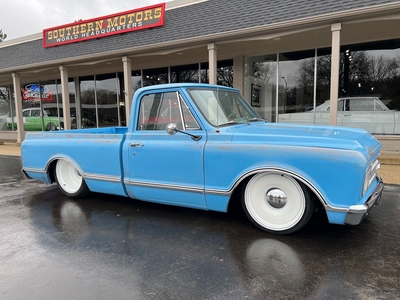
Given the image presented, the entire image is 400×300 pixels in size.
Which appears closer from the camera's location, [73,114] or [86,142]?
[86,142]

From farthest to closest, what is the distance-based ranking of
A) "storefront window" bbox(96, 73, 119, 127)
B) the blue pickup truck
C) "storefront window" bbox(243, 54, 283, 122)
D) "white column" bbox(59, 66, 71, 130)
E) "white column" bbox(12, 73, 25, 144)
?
"storefront window" bbox(96, 73, 119, 127) < "white column" bbox(12, 73, 25, 144) < "white column" bbox(59, 66, 71, 130) < "storefront window" bbox(243, 54, 283, 122) < the blue pickup truck

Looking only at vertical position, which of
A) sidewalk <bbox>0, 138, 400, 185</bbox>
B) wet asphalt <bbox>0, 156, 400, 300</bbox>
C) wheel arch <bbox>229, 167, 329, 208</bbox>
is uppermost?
wheel arch <bbox>229, 167, 329, 208</bbox>

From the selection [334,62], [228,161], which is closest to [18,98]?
[334,62]

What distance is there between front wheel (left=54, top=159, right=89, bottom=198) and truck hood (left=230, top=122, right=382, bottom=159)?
312 cm

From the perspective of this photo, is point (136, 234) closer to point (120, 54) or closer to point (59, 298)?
point (59, 298)

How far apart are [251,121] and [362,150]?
171 cm

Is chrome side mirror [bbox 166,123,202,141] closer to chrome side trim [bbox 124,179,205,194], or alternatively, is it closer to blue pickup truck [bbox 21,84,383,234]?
blue pickup truck [bbox 21,84,383,234]

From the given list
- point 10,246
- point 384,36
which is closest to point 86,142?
point 10,246

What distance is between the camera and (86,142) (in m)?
4.84

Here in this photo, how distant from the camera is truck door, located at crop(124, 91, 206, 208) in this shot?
151 inches

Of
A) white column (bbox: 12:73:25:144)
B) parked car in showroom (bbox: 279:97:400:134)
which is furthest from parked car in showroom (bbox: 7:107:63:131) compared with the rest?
parked car in showroom (bbox: 279:97:400:134)

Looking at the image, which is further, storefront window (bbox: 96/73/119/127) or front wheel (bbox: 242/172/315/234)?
storefront window (bbox: 96/73/119/127)

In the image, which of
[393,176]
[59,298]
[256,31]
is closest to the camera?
[59,298]

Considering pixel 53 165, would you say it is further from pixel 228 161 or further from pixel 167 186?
pixel 228 161
